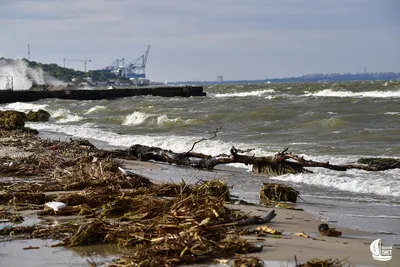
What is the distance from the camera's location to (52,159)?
39.2 ft

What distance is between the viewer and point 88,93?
206 feet

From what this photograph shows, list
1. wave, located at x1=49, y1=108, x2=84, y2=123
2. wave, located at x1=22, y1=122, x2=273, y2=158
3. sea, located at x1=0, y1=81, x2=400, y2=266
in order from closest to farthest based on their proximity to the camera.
→ sea, located at x1=0, y1=81, x2=400, y2=266 → wave, located at x1=22, y1=122, x2=273, y2=158 → wave, located at x1=49, y1=108, x2=84, y2=123

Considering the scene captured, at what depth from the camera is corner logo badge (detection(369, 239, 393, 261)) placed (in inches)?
228

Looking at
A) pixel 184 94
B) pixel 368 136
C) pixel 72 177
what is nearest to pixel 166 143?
pixel 368 136

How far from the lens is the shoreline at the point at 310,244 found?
18.5ft

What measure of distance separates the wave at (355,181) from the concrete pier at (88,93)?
154 ft

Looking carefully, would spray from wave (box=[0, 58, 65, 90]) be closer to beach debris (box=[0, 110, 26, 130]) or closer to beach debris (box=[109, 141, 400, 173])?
beach debris (box=[0, 110, 26, 130])

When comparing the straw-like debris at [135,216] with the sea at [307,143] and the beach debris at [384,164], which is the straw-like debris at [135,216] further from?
the beach debris at [384,164]

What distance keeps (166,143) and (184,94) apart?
4609 centimetres

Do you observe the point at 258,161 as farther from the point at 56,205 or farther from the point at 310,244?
the point at 310,244

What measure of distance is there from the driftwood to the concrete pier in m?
43.6

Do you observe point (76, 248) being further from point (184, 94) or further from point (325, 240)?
point (184, 94)

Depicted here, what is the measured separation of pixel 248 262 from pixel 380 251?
58.4 inches

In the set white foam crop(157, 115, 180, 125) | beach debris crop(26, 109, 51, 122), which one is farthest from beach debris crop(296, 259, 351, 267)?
beach debris crop(26, 109, 51, 122)
